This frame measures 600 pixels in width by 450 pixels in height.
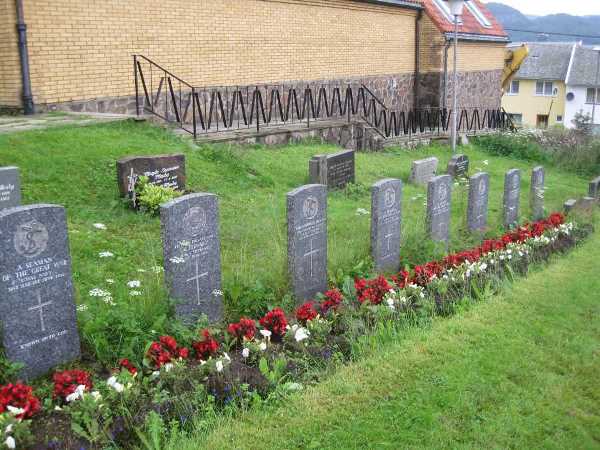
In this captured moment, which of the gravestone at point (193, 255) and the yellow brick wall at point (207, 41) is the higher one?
the yellow brick wall at point (207, 41)

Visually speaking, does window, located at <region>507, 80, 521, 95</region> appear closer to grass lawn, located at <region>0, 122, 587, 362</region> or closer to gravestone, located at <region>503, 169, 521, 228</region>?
grass lawn, located at <region>0, 122, 587, 362</region>

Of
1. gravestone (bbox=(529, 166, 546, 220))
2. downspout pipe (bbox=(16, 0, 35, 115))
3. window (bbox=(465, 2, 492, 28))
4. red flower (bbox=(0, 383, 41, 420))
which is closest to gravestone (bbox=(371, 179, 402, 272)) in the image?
red flower (bbox=(0, 383, 41, 420))

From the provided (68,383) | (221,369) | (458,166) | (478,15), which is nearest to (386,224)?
(221,369)

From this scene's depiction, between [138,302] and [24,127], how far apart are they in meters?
5.64

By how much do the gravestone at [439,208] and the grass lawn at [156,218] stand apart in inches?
8.7

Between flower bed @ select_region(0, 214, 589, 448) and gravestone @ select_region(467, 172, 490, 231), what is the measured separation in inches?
100

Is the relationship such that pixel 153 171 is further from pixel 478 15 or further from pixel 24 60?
pixel 478 15

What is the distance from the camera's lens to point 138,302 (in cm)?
581

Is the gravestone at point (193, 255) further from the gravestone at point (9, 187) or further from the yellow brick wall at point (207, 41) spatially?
the yellow brick wall at point (207, 41)

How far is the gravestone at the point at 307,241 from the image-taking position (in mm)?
6734

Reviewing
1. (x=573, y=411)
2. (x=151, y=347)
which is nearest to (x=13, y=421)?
(x=151, y=347)

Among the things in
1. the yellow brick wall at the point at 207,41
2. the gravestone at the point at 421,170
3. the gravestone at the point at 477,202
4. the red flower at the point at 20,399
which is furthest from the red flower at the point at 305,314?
the gravestone at the point at 421,170

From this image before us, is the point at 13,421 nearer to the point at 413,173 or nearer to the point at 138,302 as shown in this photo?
the point at 138,302

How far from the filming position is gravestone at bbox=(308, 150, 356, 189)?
38.1 ft
